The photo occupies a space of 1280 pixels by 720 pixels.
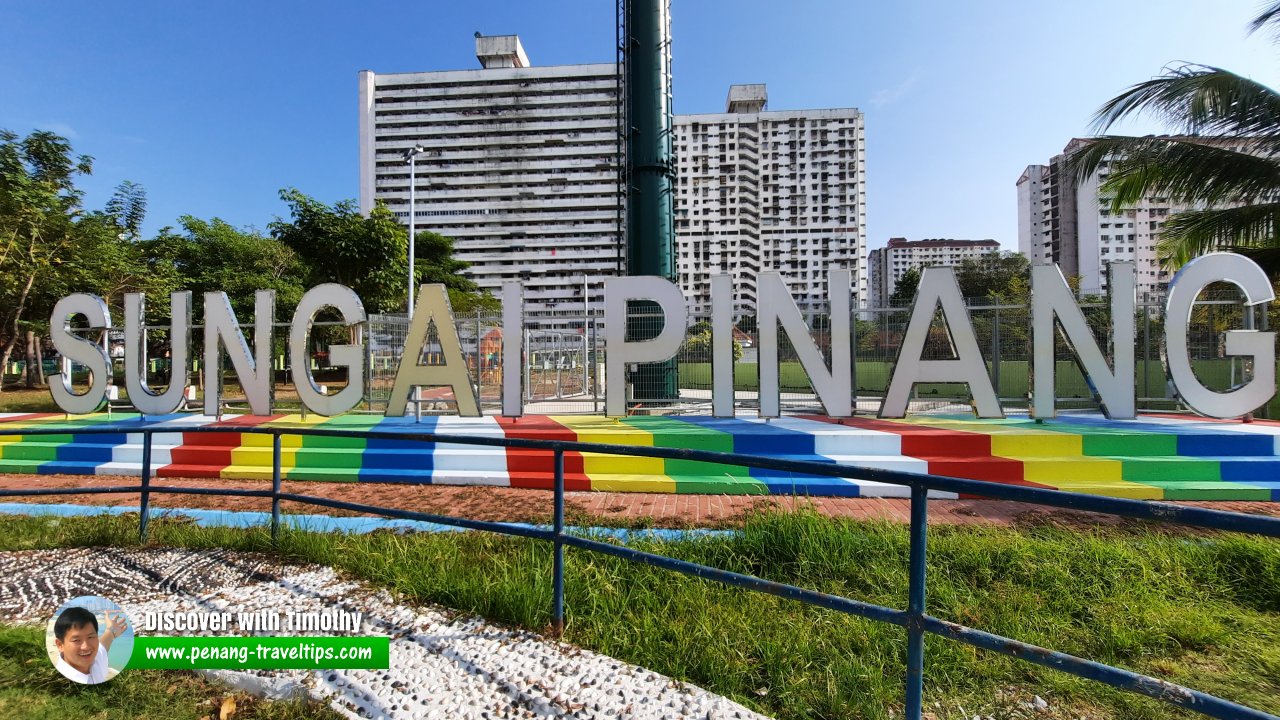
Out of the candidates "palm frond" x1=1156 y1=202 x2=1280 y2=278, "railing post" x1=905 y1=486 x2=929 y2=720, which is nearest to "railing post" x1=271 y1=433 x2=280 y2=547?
"railing post" x1=905 y1=486 x2=929 y2=720

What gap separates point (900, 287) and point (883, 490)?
6612cm

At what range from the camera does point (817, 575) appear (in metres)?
3.92

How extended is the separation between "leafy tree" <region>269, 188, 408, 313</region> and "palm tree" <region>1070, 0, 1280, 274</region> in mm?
22424

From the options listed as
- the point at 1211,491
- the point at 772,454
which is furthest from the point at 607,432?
the point at 1211,491

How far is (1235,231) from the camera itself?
11.0 meters

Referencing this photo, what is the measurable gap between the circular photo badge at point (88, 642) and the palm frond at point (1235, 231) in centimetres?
1682

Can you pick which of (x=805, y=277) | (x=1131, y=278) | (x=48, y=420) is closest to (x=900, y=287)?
(x=805, y=277)

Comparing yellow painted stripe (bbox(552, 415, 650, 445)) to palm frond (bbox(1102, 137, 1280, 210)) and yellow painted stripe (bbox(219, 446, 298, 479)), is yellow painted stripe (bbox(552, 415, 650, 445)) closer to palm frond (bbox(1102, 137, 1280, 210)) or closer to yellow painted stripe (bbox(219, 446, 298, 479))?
yellow painted stripe (bbox(219, 446, 298, 479))

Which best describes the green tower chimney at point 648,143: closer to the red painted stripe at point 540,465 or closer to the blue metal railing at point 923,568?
the red painted stripe at point 540,465

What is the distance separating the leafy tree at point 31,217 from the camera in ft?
54.1

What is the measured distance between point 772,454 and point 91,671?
22.9 feet

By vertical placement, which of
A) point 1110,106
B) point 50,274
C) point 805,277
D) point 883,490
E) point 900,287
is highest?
point 805,277

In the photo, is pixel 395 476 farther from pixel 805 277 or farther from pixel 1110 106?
pixel 805 277

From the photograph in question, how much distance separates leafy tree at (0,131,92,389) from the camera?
650 inches
